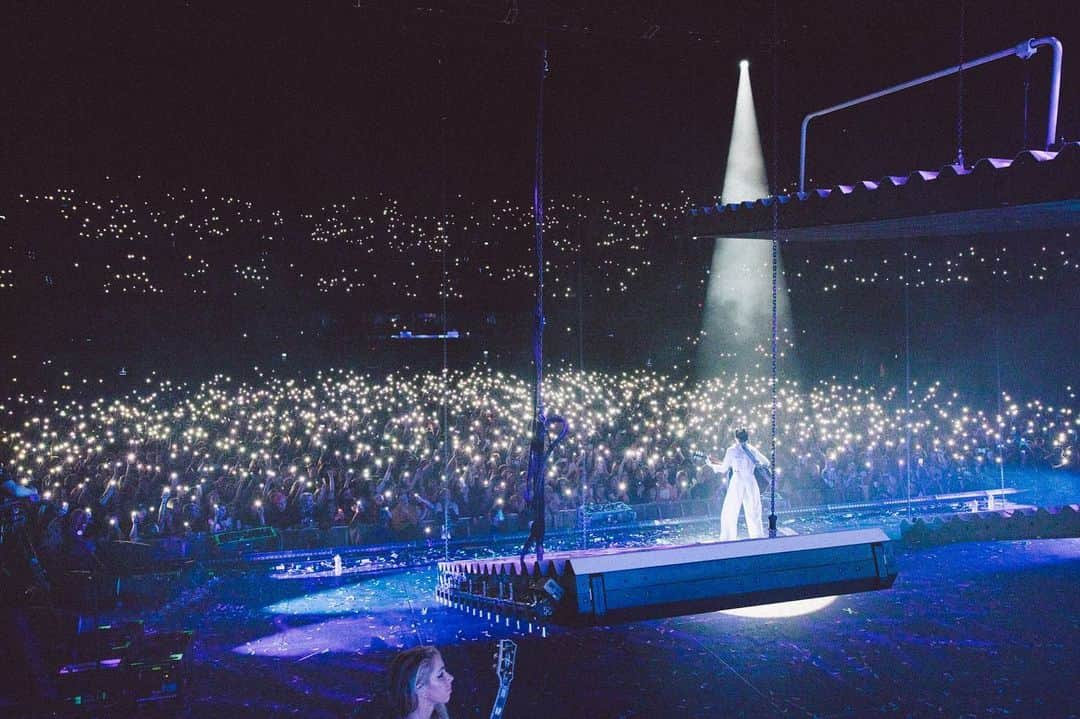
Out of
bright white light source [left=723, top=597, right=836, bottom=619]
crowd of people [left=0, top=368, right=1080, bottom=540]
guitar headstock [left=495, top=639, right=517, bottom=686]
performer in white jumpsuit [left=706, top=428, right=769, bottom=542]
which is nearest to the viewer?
guitar headstock [left=495, top=639, right=517, bottom=686]

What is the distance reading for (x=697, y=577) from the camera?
2629 mm

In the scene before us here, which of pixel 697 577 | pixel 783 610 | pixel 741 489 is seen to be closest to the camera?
pixel 697 577

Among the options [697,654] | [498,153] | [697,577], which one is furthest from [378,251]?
[697,577]

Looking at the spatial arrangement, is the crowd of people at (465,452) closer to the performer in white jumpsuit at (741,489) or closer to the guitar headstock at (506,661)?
the performer in white jumpsuit at (741,489)

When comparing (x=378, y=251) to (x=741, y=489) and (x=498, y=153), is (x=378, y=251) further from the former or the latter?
(x=741, y=489)

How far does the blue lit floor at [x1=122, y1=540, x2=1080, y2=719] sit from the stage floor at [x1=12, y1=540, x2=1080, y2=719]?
A: 16mm

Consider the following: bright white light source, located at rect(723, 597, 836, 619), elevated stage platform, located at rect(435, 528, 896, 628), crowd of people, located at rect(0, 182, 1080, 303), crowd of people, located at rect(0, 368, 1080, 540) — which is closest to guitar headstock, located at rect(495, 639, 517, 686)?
elevated stage platform, located at rect(435, 528, 896, 628)

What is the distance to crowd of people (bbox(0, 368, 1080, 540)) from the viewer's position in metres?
8.86

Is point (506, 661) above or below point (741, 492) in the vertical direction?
below

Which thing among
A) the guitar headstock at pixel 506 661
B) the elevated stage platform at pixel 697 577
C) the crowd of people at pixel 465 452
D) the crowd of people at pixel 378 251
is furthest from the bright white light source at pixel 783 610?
the crowd of people at pixel 378 251

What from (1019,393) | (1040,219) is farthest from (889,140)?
(1019,393)

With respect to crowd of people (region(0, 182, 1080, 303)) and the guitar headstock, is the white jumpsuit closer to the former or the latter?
the guitar headstock

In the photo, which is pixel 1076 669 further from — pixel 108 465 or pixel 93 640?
pixel 108 465

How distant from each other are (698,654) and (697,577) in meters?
2.86
